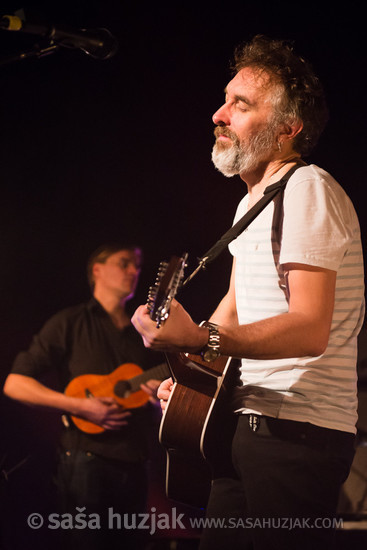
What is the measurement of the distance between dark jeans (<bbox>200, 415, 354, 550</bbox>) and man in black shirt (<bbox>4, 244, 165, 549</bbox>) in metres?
2.16

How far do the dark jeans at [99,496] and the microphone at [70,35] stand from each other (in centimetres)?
262

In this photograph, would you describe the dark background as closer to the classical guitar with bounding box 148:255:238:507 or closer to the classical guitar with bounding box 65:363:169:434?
the classical guitar with bounding box 65:363:169:434

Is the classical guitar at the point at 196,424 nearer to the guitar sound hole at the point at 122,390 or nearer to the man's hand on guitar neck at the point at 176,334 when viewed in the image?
the man's hand on guitar neck at the point at 176,334

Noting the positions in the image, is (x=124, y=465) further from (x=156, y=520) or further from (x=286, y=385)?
(x=286, y=385)

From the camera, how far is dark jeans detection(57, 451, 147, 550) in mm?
3896

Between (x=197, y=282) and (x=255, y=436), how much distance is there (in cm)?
346

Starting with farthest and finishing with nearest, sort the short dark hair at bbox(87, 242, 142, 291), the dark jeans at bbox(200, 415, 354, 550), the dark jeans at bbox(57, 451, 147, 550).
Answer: the short dark hair at bbox(87, 242, 142, 291)
the dark jeans at bbox(57, 451, 147, 550)
the dark jeans at bbox(200, 415, 354, 550)

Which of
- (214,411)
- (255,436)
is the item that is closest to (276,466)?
(255,436)

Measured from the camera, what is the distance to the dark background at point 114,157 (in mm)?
4801

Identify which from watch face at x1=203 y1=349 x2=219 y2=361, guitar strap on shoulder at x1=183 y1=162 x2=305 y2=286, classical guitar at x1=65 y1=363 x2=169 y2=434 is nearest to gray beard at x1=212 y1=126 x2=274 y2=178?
guitar strap on shoulder at x1=183 y1=162 x2=305 y2=286

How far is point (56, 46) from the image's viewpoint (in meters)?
2.34

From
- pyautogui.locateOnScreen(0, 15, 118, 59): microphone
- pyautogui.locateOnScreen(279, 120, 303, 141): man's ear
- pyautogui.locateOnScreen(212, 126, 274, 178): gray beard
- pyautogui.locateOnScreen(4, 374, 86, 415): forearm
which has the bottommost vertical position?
pyautogui.locateOnScreen(4, 374, 86, 415): forearm

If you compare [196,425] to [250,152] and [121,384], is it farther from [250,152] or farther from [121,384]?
[121,384]

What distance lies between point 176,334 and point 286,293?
0.40m
